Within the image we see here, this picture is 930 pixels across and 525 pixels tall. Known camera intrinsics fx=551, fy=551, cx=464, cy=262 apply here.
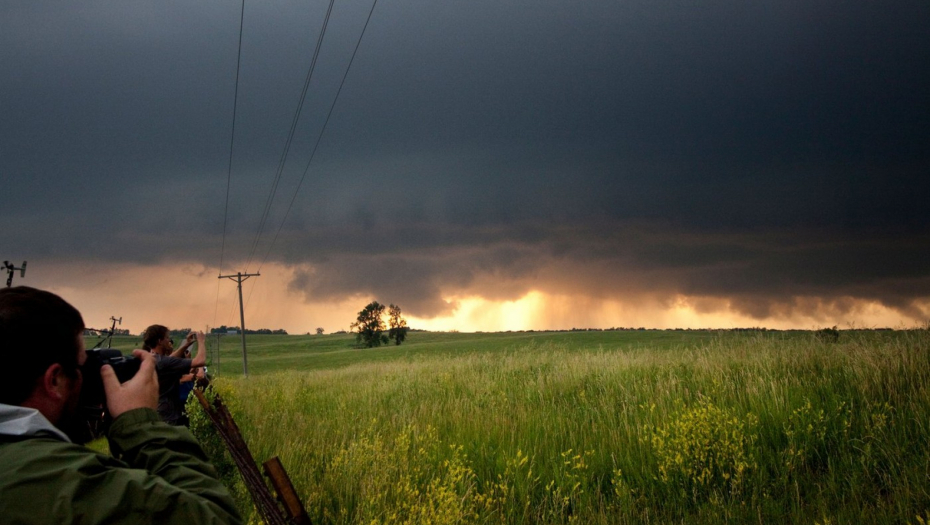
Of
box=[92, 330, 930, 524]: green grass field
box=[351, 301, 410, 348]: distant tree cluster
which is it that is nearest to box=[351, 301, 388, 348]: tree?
box=[351, 301, 410, 348]: distant tree cluster

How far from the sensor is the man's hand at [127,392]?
1929 mm

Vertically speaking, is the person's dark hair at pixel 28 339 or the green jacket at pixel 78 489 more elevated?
the person's dark hair at pixel 28 339

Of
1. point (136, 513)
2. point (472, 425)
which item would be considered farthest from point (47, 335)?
point (472, 425)

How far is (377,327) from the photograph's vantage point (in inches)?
4163

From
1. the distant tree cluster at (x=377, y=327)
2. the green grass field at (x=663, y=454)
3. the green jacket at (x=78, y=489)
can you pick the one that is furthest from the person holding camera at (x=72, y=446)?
the distant tree cluster at (x=377, y=327)

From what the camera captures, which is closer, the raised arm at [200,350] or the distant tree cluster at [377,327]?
the raised arm at [200,350]

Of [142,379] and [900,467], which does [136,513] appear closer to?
[142,379]

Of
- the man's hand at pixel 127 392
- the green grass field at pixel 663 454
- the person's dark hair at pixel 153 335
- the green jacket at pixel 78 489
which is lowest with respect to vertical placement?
the green grass field at pixel 663 454

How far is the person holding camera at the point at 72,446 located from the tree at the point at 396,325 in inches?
4092

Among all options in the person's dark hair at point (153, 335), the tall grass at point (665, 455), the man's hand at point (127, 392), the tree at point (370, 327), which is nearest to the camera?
the man's hand at point (127, 392)

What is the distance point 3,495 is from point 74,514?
18cm

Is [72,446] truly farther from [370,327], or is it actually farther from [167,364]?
[370,327]

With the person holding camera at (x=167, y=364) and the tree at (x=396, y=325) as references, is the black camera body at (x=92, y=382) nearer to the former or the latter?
the person holding camera at (x=167, y=364)

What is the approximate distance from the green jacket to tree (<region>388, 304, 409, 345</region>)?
104m
